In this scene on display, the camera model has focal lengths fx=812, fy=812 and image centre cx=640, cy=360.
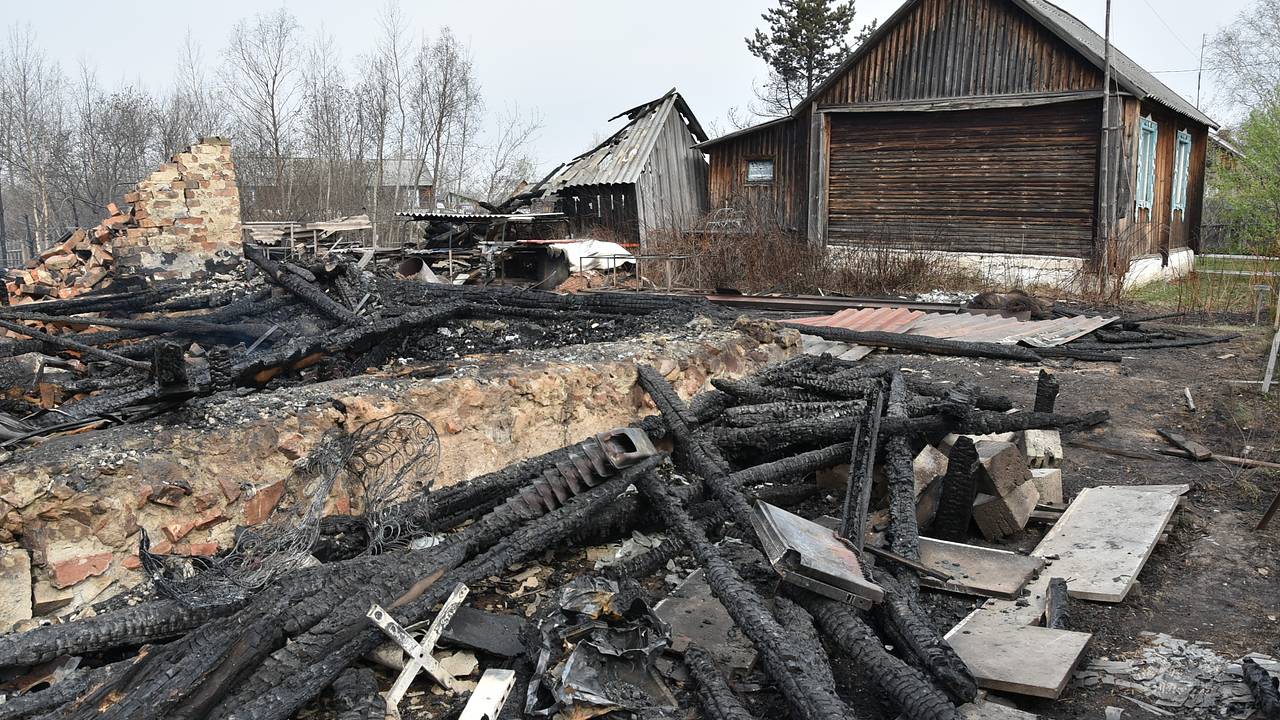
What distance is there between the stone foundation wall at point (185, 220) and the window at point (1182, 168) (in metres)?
20.8

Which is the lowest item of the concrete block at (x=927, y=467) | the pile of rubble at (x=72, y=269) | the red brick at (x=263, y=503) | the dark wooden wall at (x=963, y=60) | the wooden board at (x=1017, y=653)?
the wooden board at (x=1017, y=653)

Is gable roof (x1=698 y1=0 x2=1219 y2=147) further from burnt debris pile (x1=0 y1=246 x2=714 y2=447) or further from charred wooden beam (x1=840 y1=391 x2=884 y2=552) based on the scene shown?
charred wooden beam (x1=840 y1=391 x2=884 y2=552)

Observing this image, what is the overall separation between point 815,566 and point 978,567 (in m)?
1.42

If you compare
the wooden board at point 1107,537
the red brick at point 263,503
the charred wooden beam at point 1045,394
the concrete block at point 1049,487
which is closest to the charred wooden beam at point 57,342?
the red brick at point 263,503

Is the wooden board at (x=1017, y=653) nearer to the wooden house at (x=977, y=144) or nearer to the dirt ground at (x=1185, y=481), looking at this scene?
the dirt ground at (x=1185, y=481)

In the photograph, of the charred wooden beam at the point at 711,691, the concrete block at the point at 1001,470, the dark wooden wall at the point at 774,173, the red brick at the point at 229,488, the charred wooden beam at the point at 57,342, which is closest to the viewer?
the charred wooden beam at the point at 711,691

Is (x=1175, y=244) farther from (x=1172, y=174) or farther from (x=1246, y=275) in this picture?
(x=1246, y=275)

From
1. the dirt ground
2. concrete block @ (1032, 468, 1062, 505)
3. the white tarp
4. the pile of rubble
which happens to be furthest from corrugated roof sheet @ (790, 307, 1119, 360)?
the pile of rubble

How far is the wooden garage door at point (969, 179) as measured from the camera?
15.9 meters

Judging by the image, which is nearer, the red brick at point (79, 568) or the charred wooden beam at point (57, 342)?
the red brick at point (79, 568)

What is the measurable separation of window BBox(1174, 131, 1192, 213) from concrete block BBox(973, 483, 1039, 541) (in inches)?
759

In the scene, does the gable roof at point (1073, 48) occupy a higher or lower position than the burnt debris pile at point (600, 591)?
higher

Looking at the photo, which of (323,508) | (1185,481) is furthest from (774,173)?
(323,508)

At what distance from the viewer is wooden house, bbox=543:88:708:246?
2269 cm
